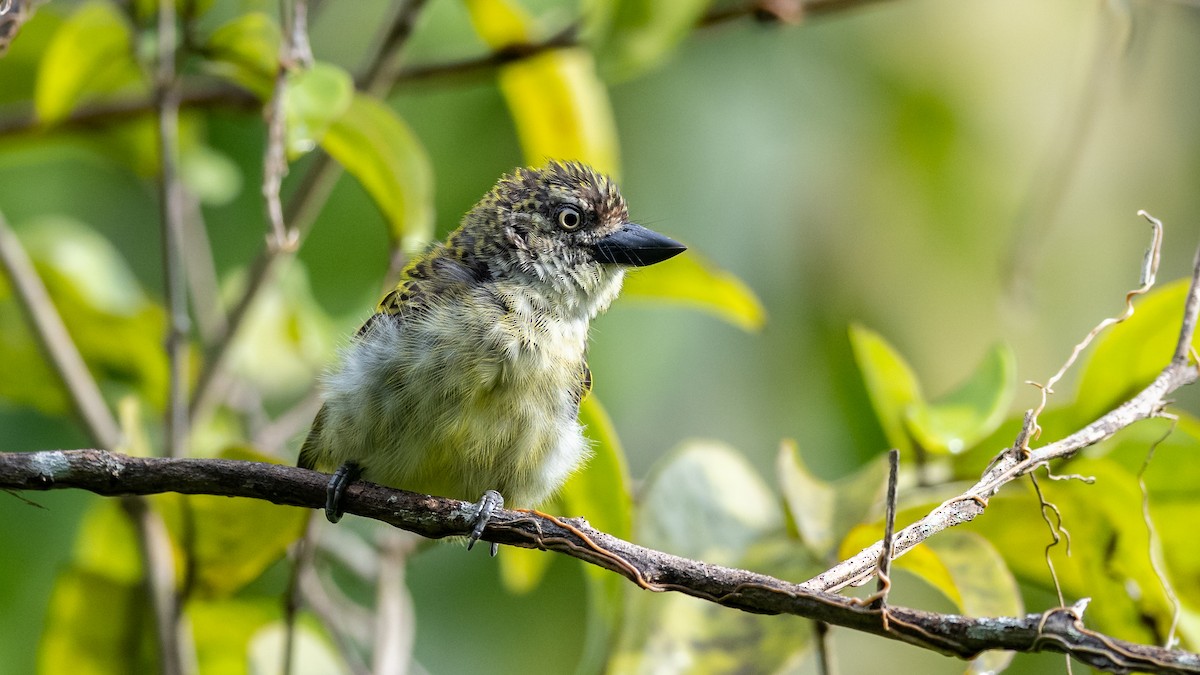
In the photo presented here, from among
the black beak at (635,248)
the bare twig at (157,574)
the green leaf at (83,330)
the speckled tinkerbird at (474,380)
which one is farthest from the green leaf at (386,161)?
the bare twig at (157,574)

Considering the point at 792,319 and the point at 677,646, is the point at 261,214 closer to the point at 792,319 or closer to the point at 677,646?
the point at 792,319

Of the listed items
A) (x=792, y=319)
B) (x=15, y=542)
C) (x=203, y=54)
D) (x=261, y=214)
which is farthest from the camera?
(x=792, y=319)

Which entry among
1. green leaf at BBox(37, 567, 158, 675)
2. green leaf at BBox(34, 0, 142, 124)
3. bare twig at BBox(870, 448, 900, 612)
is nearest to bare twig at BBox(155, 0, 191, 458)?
green leaf at BBox(34, 0, 142, 124)

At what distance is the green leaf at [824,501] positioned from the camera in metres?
2.45

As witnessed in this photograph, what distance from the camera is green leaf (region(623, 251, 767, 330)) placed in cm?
303

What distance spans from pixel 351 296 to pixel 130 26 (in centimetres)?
177

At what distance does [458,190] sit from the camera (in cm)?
458

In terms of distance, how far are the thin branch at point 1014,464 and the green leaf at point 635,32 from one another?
1.40 m

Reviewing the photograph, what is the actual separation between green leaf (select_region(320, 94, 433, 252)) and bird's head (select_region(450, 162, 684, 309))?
0.64 feet

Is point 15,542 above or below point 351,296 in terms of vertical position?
below

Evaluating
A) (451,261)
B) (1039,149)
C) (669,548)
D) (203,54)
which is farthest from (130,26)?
(1039,149)

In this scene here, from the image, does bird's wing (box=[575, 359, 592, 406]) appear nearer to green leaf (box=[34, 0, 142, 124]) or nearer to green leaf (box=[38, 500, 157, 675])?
green leaf (box=[38, 500, 157, 675])

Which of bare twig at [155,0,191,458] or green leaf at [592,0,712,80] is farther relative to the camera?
green leaf at [592,0,712,80]

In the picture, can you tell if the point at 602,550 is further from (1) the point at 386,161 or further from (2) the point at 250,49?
(2) the point at 250,49
